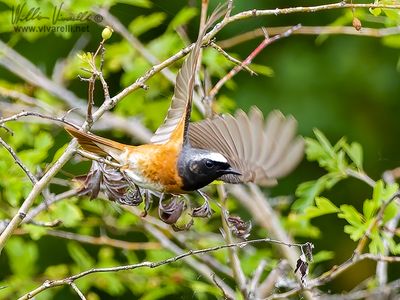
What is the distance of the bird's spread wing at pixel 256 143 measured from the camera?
7.43 feet

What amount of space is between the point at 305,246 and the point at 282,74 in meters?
3.80

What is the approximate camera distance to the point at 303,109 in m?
5.80

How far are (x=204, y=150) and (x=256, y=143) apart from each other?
0.18 meters

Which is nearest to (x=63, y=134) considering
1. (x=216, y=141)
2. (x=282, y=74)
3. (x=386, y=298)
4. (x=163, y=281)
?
(x=163, y=281)

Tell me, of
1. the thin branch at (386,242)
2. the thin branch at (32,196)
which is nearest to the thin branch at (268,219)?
the thin branch at (386,242)

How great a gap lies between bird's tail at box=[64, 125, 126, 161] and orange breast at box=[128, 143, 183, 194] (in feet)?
0.18

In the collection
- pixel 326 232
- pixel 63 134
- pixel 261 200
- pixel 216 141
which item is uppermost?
pixel 63 134

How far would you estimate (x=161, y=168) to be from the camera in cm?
241

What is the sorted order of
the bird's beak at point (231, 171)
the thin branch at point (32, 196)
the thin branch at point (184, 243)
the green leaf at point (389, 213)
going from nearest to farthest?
the thin branch at point (32, 196)
the bird's beak at point (231, 171)
the green leaf at point (389, 213)
the thin branch at point (184, 243)

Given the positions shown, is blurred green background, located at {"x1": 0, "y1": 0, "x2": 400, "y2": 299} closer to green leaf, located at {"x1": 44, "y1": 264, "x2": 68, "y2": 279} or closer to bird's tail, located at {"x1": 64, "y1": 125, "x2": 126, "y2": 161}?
green leaf, located at {"x1": 44, "y1": 264, "x2": 68, "y2": 279}

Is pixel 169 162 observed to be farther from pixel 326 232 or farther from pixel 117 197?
pixel 326 232

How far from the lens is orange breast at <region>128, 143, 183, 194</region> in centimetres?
240

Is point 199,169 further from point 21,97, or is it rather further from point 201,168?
point 21,97

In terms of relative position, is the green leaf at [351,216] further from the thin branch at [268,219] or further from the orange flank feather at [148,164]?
the thin branch at [268,219]
